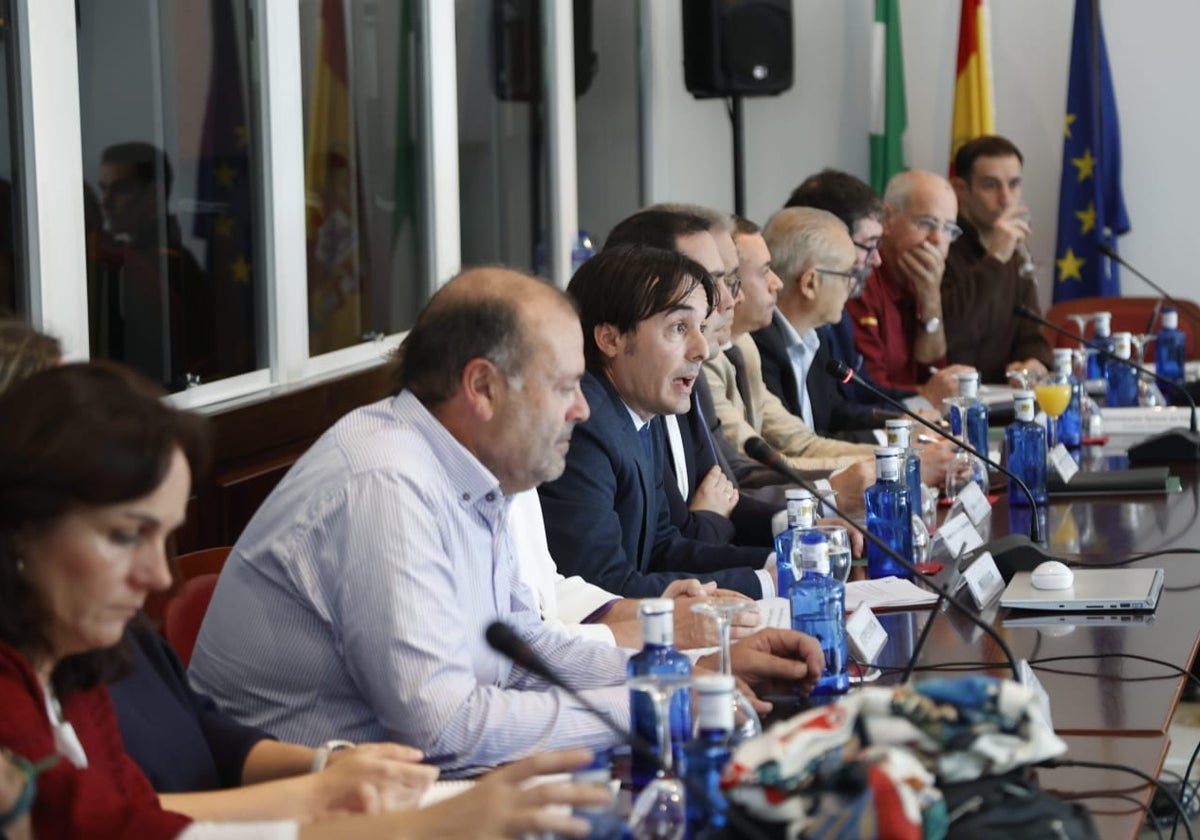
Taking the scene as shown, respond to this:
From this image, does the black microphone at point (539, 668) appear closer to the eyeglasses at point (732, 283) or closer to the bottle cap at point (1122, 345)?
the eyeglasses at point (732, 283)

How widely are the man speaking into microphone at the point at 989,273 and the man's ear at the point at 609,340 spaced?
285 cm

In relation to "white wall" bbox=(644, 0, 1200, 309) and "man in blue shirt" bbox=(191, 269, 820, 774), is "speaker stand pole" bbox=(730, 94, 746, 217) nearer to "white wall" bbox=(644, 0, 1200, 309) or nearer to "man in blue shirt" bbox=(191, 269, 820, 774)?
"white wall" bbox=(644, 0, 1200, 309)

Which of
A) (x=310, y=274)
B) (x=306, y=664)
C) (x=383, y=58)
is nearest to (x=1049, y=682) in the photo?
(x=306, y=664)

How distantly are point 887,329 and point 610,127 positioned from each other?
1797 mm

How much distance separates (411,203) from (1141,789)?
369cm

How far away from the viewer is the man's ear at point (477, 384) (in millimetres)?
2113

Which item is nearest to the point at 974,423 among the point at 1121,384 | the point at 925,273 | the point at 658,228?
the point at 658,228

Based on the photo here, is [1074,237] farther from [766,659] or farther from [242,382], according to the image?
[766,659]

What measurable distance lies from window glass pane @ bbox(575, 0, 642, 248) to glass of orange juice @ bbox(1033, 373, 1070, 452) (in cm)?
290

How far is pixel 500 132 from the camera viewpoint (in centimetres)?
583

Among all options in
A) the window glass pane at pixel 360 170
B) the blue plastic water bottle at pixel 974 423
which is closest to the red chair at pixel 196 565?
the window glass pane at pixel 360 170

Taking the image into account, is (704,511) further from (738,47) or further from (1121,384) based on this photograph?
(738,47)

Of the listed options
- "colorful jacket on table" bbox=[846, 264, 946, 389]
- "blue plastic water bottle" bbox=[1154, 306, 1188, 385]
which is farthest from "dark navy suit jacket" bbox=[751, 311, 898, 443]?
"blue plastic water bottle" bbox=[1154, 306, 1188, 385]

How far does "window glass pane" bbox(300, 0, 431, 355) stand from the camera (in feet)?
14.4
